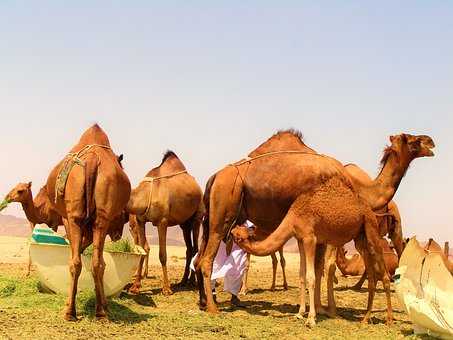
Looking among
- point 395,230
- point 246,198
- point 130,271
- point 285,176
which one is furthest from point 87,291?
point 395,230

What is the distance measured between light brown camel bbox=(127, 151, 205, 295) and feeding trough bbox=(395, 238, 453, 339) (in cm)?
513

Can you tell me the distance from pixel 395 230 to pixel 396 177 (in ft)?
12.1

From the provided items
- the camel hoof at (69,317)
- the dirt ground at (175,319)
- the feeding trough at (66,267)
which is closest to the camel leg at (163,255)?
the dirt ground at (175,319)

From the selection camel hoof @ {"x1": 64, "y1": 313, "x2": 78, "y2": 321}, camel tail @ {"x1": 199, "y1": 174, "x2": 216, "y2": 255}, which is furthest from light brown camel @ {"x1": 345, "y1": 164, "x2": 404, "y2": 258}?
camel hoof @ {"x1": 64, "y1": 313, "x2": 78, "y2": 321}

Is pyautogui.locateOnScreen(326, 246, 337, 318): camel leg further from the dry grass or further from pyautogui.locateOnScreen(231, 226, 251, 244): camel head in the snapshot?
pyautogui.locateOnScreen(231, 226, 251, 244): camel head

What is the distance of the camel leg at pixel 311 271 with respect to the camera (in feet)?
28.4

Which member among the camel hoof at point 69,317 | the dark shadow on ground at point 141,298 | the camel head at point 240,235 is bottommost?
the dark shadow on ground at point 141,298

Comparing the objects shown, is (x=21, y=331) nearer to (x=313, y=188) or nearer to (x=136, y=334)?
(x=136, y=334)

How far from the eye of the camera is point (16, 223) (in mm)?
124812

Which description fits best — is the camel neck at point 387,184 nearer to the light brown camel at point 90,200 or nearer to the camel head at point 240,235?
the camel head at point 240,235

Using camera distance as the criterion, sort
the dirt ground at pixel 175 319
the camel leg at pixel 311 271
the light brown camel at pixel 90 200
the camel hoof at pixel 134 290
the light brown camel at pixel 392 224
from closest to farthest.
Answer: the dirt ground at pixel 175 319 < the light brown camel at pixel 90 200 < the camel leg at pixel 311 271 < the camel hoof at pixel 134 290 < the light brown camel at pixel 392 224

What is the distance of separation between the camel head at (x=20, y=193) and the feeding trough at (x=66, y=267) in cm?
616

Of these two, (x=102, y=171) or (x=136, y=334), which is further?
(x=102, y=171)

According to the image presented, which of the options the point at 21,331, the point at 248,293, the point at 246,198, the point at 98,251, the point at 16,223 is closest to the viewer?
the point at 21,331
